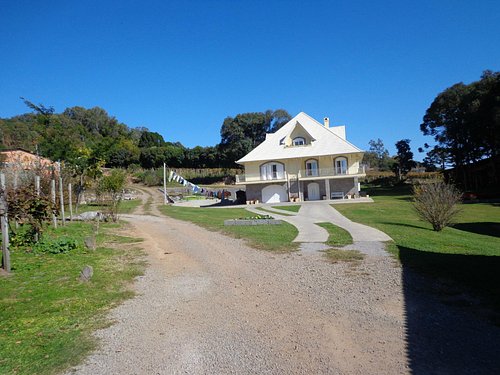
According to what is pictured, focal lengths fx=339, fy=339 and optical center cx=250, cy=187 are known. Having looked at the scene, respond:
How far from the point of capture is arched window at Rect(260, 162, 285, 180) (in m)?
37.8

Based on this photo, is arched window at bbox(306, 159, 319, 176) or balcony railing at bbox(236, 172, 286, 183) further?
balcony railing at bbox(236, 172, 286, 183)

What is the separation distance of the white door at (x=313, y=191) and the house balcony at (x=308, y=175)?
140 cm

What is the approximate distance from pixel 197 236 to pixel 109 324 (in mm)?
8403

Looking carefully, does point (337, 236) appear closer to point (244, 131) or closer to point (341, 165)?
point (341, 165)

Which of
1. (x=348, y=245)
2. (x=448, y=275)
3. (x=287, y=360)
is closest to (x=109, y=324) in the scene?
(x=287, y=360)

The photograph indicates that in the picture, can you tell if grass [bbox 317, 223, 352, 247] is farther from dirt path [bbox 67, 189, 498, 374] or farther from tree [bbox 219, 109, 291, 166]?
tree [bbox 219, 109, 291, 166]

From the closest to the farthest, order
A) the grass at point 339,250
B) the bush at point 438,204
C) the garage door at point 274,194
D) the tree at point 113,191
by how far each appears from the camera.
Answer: the grass at point 339,250, the bush at point 438,204, the tree at point 113,191, the garage door at point 274,194

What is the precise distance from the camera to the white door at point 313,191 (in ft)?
123

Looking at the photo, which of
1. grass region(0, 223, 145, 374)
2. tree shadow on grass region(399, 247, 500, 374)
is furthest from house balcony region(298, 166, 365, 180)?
grass region(0, 223, 145, 374)

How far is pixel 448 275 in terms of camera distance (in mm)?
7426

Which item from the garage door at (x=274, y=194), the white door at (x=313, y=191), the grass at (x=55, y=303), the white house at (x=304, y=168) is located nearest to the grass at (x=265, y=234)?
the grass at (x=55, y=303)

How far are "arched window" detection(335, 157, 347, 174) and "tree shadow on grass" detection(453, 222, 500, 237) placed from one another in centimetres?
1740

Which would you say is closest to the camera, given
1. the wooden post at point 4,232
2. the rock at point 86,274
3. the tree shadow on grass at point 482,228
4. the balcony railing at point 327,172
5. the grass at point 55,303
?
the grass at point 55,303

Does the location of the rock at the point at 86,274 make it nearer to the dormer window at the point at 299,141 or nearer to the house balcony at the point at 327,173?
the house balcony at the point at 327,173
